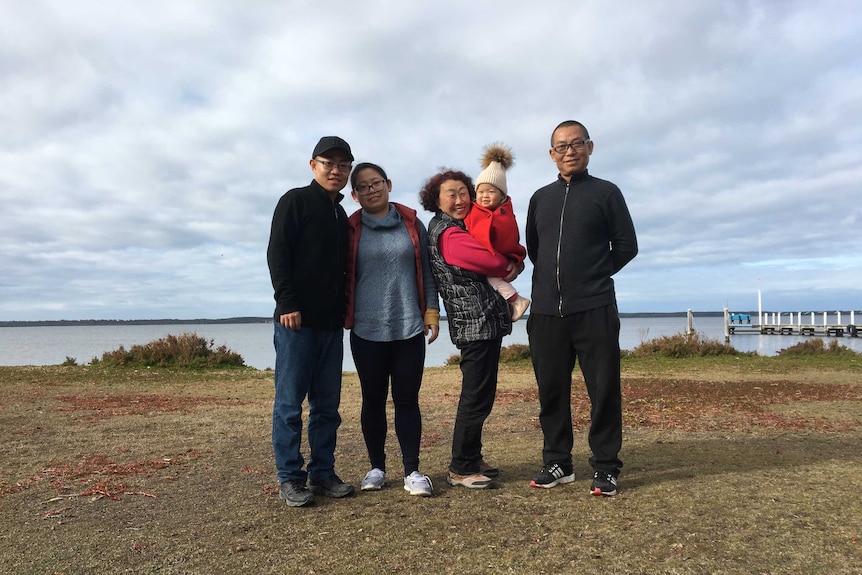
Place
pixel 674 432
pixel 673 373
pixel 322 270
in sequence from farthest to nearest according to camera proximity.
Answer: pixel 673 373
pixel 674 432
pixel 322 270

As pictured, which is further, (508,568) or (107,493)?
(107,493)

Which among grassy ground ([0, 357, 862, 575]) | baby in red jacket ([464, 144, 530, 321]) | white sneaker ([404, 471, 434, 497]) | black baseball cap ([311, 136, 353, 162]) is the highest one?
black baseball cap ([311, 136, 353, 162])

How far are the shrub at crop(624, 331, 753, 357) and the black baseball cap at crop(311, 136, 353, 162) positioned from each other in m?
15.4

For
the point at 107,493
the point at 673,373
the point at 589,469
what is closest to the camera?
the point at 107,493

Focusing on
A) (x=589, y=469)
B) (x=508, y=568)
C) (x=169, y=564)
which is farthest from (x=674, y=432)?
(x=169, y=564)

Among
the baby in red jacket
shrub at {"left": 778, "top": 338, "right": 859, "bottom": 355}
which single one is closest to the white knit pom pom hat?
the baby in red jacket

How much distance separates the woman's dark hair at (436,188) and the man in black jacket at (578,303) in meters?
0.50

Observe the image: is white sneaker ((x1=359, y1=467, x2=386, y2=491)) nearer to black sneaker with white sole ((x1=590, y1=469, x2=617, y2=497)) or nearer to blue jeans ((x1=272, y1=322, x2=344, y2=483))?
blue jeans ((x1=272, y1=322, x2=344, y2=483))

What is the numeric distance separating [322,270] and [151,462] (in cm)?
242

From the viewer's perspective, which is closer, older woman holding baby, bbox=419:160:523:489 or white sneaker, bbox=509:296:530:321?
older woman holding baby, bbox=419:160:523:489

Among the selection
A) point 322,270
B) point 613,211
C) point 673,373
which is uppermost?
point 613,211

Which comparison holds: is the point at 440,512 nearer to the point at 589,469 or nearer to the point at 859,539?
the point at 589,469

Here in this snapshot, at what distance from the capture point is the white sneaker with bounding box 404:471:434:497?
3.42m

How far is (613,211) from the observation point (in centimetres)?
358
